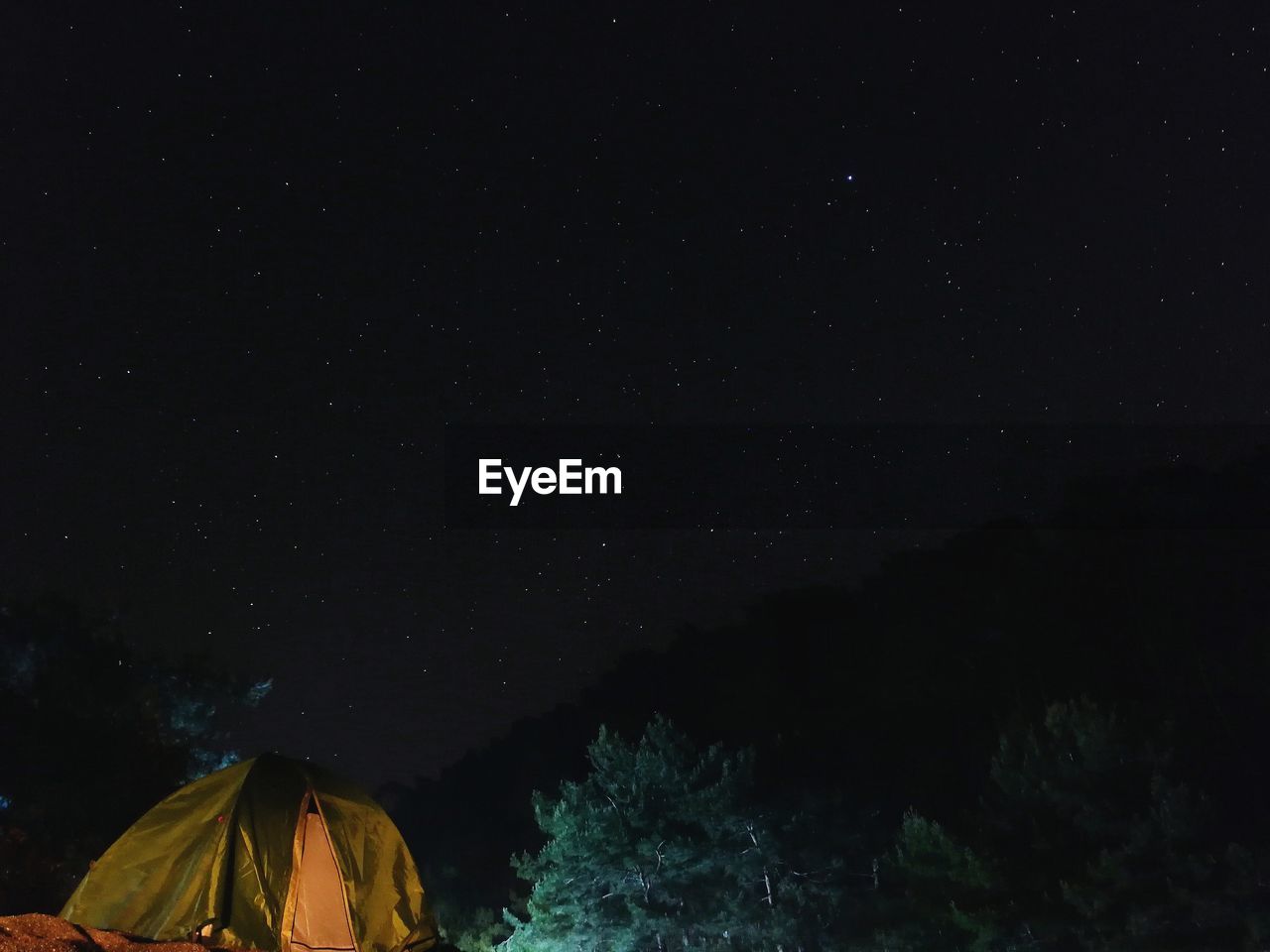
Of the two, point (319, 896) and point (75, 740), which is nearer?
point (319, 896)

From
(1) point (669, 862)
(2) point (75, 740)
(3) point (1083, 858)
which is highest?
(2) point (75, 740)

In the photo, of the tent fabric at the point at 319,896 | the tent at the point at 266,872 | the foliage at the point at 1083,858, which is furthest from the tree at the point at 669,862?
the tent fabric at the point at 319,896

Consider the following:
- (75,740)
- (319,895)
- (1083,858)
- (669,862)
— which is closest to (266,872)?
(319,895)

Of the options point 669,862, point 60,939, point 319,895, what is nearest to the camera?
point 60,939

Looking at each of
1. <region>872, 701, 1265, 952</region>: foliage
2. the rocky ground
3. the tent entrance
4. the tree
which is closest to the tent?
the tent entrance

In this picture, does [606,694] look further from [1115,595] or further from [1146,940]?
[1146,940]

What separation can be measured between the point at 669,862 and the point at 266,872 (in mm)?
20244

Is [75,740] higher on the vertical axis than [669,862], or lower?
higher

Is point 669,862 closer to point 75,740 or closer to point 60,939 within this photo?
point 75,740

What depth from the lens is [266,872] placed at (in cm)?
925

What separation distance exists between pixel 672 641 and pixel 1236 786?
20031mm

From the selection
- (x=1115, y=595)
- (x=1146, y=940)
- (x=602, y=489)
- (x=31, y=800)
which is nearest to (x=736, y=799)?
(x=602, y=489)

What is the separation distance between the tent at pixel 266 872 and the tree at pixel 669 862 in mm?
18550

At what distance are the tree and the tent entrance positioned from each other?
A: 1893 cm
